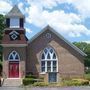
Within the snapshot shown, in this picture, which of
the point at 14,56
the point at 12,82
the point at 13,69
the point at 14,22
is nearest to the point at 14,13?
the point at 14,22

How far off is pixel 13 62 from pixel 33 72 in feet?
10.7

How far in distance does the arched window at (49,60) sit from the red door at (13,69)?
3.75 m

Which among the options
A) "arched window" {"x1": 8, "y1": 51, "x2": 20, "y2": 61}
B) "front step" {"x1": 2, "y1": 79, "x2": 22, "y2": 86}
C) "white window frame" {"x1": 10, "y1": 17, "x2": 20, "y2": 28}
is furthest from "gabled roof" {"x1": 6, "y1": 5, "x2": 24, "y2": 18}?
"front step" {"x1": 2, "y1": 79, "x2": 22, "y2": 86}

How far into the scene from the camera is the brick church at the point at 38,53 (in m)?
54.5

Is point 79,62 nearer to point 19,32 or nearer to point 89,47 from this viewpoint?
point 19,32

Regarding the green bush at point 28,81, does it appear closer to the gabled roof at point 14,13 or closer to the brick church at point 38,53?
the brick church at point 38,53

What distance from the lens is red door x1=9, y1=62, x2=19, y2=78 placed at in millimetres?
54344

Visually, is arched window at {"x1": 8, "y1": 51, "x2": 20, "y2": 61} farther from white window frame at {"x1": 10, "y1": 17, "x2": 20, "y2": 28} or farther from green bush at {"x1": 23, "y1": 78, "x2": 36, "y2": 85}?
green bush at {"x1": 23, "y1": 78, "x2": 36, "y2": 85}

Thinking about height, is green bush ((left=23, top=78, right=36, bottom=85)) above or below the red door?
below

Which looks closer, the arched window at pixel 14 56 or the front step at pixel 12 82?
the front step at pixel 12 82

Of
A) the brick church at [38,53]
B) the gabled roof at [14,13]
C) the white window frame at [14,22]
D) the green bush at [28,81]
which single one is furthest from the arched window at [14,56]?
the green bush at [28,81]

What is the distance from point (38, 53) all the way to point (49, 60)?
75.6 inches

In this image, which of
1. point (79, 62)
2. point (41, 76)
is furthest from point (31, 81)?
point (79, 62)

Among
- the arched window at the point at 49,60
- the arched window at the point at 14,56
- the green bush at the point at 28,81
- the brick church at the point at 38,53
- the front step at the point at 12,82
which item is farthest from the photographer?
the arched window at the point at 49,60
